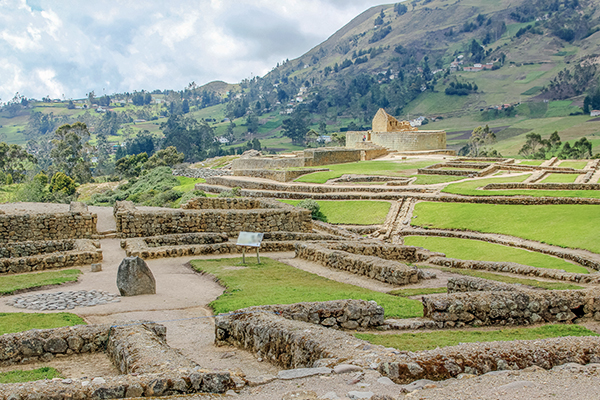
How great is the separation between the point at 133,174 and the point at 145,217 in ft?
185

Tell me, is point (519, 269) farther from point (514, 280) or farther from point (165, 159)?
point (165, 159)

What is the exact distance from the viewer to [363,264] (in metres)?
14.0

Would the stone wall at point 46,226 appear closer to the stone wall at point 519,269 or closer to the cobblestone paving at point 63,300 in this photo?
the cobblestone paving at point 63,300

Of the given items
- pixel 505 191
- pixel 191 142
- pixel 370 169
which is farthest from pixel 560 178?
pixel 191 142

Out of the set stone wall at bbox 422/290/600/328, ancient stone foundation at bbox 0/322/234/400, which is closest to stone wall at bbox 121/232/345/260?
ancient stone foundation at bbox 0/322/234/400

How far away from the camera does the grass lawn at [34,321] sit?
8.41 m

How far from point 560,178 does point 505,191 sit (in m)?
6.94

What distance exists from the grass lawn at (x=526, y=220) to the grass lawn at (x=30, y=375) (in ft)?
63.7

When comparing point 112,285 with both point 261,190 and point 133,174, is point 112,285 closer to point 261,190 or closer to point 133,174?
point 261,190

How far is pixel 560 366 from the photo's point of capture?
18.9 ft

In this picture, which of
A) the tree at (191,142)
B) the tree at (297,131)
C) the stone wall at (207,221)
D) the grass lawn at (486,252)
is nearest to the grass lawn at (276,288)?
the stone wall at (207,221)

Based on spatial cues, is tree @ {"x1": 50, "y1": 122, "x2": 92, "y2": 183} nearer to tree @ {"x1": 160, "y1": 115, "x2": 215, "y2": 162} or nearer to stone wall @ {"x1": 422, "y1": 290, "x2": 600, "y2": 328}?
tree @ {"x1": 160, "y1": 115, "x2": 215, "y2": 162}

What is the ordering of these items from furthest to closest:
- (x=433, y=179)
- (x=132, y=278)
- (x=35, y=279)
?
(x=433, y=179) → (x=35, y=279) → (x=132, y=278)

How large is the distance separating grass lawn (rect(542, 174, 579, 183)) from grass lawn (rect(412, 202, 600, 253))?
8255 millimetres
